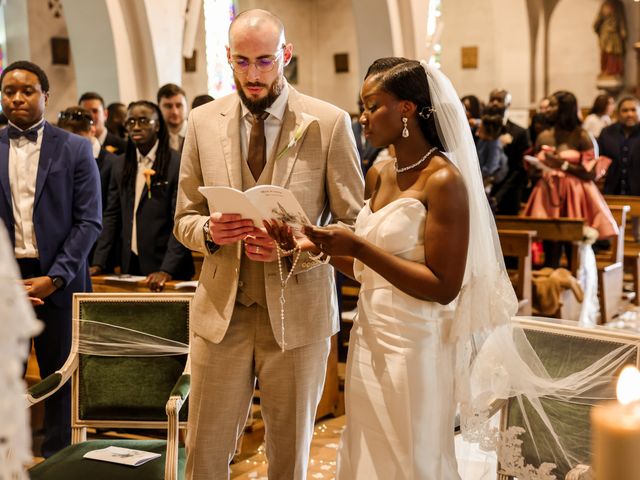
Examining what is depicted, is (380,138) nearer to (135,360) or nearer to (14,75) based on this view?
(135,360)

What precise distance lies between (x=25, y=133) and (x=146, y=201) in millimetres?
1072

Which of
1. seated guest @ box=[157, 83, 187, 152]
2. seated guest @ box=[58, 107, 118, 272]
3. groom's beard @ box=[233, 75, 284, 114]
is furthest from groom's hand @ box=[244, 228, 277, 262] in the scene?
seated guest @ box=[157, 83, 187, 152]

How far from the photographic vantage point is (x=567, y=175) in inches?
301

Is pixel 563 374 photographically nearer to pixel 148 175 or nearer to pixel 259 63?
pixel 259 63

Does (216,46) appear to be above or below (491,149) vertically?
above

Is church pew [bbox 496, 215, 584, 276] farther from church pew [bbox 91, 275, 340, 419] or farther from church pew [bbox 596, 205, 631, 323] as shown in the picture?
church pew [bbox 91, 275, 340, 419]

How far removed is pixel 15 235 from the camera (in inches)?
151

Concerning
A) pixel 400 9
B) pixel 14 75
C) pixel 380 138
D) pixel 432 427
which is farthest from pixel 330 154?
pixel 400 9

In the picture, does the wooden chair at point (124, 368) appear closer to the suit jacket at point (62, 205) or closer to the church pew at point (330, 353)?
the suit jacket at point (62, 205)

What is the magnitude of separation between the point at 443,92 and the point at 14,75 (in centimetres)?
208

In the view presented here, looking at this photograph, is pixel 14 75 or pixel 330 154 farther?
pixel 14 75

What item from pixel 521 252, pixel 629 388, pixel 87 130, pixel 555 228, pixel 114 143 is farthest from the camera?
pixel 555 228

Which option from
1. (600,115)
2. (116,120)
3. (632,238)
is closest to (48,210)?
(116,120)

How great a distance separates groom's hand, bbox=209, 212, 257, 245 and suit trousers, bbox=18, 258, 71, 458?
165cm
